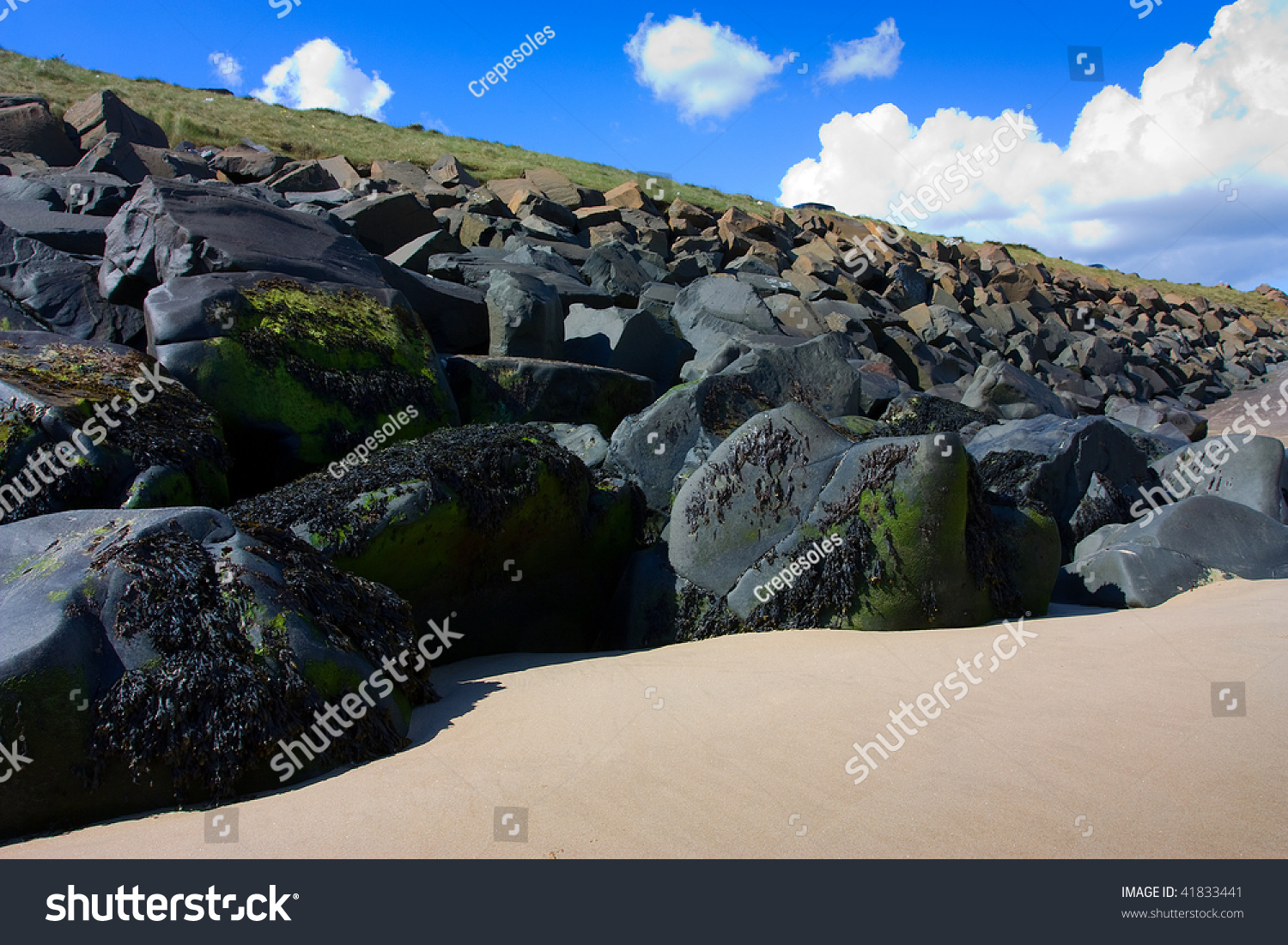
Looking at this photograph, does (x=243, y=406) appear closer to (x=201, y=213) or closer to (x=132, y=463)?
(x=132, y=463)

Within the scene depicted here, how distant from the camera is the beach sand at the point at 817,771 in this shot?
7.91ft

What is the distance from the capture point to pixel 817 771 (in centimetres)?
281

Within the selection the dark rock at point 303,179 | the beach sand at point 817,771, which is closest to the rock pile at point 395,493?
the beach sand at point 817,771

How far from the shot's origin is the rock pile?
321cm

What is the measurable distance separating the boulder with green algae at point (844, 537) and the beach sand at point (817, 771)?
762 mm

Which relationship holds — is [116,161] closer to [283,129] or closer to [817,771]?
[817,771]

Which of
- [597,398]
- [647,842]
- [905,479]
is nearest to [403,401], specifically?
[597,398]

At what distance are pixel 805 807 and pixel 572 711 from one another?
1201 mm

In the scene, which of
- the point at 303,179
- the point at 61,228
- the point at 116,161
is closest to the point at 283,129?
the point at 303,179

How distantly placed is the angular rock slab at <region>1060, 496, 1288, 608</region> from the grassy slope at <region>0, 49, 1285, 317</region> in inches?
841

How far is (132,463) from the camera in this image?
4.92 metres

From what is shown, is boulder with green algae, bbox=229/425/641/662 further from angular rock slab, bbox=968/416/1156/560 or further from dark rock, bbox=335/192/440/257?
dark rock, bbox=335/192/440/257

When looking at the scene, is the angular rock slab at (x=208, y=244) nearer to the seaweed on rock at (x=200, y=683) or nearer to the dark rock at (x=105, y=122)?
the seaweed on rock at (x=200, y=683)

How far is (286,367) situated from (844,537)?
4160 mm
